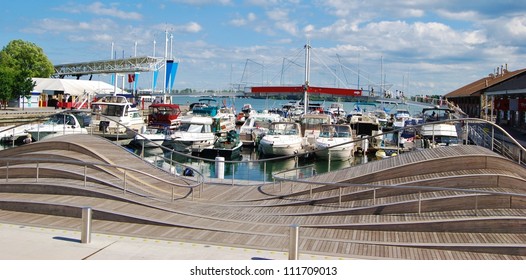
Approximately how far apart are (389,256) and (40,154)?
37.5 ft

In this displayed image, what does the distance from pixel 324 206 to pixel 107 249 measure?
5.95m

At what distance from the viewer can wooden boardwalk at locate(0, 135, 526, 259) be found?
1117 cm

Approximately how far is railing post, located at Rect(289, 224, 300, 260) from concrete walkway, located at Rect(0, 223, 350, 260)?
0.57 metres

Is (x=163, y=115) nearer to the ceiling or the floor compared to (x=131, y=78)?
nearer to the floor

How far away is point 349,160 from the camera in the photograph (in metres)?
42.6

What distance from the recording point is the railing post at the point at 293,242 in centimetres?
946

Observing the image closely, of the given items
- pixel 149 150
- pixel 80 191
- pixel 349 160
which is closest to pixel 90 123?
pixel 149 150

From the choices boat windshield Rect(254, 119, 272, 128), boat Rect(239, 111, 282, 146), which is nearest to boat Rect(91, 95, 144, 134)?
boat Rect(239, 111, 282, 146)

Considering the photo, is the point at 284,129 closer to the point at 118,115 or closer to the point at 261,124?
the point at 261,124

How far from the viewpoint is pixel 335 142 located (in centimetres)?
4131

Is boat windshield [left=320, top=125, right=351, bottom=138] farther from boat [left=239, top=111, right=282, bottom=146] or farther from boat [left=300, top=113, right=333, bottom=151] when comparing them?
boat [left=239, top=111, right=282, bottom=146]

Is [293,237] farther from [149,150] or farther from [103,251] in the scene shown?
[149,150]

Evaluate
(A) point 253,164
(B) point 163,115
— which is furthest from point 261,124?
(A) point 253,164

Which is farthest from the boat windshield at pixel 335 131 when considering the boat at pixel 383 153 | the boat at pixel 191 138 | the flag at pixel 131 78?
the flag at pixel 131 78
